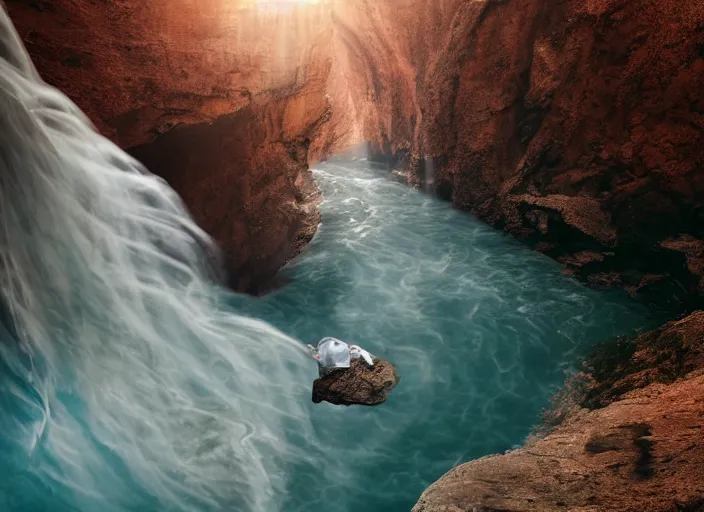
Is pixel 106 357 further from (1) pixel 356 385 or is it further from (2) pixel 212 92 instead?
(2) pixel 212 92

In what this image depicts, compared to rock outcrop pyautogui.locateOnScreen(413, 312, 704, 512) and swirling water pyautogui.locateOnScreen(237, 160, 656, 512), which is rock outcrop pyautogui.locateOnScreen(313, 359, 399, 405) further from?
rock outcrop pyautogui.locateOnScreen(413, 312, 704, 512)

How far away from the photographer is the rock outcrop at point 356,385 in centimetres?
703

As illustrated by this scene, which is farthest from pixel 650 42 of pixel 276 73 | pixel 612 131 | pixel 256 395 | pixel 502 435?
pixel 256 395

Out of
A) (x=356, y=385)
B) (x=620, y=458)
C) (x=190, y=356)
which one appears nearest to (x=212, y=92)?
(x=190, y=356)

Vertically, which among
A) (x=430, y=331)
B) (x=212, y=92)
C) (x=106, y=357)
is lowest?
(x=430, y=331)

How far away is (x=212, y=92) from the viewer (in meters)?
9.20

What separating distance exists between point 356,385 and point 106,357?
3.39 meters

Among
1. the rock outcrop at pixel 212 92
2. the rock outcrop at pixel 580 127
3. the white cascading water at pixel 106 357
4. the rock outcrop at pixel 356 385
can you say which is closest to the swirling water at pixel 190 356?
the white cascading water at pixel 106 357

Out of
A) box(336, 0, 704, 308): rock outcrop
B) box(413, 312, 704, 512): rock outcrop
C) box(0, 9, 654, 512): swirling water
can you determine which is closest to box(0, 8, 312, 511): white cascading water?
box(0, 9, 654, 512): swirling water

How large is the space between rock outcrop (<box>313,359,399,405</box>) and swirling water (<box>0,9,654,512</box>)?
202mm

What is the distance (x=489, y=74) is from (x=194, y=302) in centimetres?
951

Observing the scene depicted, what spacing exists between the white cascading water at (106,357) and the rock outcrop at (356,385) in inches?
15.5

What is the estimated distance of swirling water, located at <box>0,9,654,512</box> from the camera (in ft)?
16.6

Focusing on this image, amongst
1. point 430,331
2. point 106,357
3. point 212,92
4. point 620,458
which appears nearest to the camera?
point 620,458
